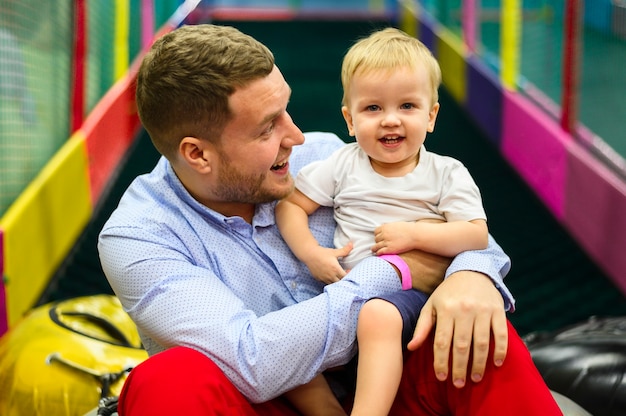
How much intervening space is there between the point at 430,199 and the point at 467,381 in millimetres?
450

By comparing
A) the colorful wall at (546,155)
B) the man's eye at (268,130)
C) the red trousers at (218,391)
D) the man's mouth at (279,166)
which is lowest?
the colorful wall at (546,155)

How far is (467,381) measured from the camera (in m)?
1.61

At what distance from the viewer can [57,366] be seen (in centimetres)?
233

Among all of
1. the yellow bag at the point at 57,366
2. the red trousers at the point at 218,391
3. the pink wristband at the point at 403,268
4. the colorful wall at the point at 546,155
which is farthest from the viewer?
the colorful wall at the point at 546,155

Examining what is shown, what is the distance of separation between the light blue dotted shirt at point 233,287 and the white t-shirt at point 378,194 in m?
0.11

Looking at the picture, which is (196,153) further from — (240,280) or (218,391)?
(218,391)

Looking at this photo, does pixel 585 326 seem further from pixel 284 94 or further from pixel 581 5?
pixel 581 5

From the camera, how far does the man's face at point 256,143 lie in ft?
5.85

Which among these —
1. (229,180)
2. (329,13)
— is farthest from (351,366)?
(329,13)

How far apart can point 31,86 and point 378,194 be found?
1929 millimetres

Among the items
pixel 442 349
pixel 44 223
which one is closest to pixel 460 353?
pixel 442 349

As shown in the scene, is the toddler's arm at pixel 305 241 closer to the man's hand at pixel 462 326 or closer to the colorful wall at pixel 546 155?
the man's hand at pixel 462 326

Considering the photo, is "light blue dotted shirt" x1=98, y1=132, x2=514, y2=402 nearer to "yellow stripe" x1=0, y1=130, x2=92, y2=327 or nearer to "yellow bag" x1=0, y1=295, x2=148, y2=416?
"yellow bag" x1=0, y1=295, x2=148, y2=416

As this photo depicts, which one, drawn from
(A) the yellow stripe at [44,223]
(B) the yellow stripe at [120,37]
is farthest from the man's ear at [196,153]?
(B) the yellow stripe at [120,37]
